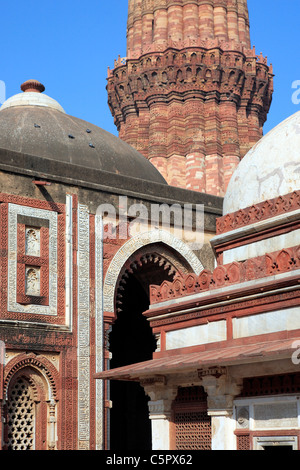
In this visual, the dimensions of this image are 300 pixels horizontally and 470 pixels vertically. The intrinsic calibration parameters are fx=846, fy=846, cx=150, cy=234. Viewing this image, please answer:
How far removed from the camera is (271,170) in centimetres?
1146

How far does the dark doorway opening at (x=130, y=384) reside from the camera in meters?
19.1

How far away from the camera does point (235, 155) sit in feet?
81.4

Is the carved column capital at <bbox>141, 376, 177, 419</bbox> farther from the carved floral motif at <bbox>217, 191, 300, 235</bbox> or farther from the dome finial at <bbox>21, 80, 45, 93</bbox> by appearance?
the dome finial at <bbox>21, 80, 45, 93</bbox>

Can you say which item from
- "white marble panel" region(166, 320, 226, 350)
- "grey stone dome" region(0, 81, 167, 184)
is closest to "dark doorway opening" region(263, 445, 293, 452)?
"white marble panel" region(166, 320, 226, 350)

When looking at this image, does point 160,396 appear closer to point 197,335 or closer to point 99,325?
point 197,335

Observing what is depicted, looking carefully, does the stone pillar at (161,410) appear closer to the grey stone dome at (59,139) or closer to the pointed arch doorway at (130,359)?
the grey stone dome at (59,139)

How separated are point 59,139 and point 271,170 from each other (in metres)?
6.42

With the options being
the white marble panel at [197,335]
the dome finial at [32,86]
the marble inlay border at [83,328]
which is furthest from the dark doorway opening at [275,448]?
the dome finial at [32,86]

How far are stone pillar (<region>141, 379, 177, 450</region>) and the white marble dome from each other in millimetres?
2773

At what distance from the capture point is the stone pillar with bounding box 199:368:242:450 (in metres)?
10.0

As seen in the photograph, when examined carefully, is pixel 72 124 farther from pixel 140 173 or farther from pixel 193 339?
pixel 193 339

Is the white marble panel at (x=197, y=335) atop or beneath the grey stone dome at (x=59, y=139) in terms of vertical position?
beneath

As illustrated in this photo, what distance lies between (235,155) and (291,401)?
1594 cm

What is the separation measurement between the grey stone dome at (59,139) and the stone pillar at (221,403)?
664cm
